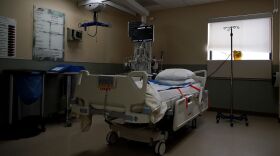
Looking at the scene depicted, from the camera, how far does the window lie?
4516 mm

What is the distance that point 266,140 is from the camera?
2986 mm

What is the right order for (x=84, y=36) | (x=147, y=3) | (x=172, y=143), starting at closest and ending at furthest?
(x=172, y=143) < (x=84, y=36) < (x=147, y=3)

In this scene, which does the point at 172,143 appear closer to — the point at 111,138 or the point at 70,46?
the point at 111,138

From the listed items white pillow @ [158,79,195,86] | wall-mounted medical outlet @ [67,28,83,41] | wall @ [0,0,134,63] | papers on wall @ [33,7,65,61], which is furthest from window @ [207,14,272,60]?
papers on wall @ [33,7,65,61]

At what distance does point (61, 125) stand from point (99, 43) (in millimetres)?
2100

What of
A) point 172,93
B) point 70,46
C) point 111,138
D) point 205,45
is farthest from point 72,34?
point 205,45

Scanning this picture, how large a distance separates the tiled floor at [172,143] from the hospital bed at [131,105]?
0.74 ft

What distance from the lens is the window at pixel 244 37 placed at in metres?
4.52

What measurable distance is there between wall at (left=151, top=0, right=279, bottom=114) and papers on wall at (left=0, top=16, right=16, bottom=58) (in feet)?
11.5

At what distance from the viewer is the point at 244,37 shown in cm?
471

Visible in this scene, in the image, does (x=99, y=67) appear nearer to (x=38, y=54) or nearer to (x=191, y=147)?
(x=38, y=54)

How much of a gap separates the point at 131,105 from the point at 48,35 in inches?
96.5

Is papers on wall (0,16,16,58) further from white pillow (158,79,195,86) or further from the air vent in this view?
the air vent

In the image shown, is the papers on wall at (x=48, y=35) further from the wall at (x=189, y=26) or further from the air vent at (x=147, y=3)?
the wall at (x=189, y=26)
